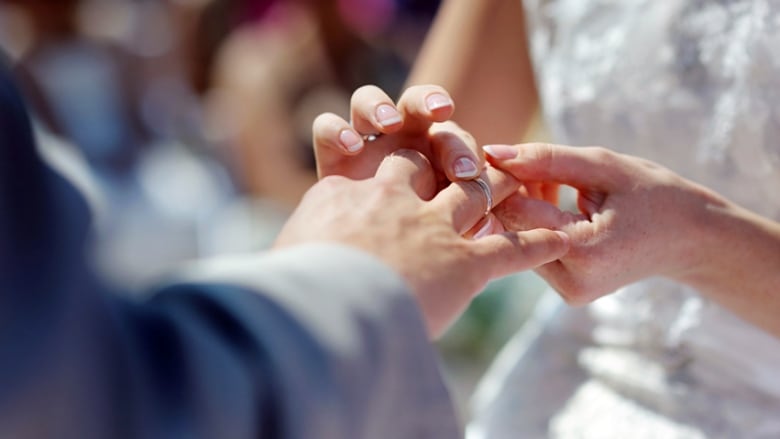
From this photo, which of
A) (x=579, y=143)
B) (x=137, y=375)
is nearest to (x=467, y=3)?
(x=579, y=143)

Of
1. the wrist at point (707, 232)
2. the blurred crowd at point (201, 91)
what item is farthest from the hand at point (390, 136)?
the blurred crowd at point (201, 91)

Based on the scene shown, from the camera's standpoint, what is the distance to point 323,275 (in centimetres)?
55

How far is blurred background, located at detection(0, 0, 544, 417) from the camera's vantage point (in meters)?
2.70

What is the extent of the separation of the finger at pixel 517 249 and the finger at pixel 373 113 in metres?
0.19

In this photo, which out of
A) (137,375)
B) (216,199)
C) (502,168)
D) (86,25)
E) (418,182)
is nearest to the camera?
(137,375)

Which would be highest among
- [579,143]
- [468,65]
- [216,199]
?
[468,65]

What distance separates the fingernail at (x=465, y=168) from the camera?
2.78 ft

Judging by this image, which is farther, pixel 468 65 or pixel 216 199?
pixel 216 199

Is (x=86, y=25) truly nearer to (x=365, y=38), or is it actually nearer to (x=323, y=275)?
(x=365, y=38)

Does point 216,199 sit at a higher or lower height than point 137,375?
lower

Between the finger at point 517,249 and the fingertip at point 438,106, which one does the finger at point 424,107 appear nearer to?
the fingertip at point 438,106

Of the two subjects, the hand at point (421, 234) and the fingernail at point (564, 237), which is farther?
the fingernail at point (564, 237)

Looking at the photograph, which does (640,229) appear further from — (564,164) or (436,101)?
(436,101)

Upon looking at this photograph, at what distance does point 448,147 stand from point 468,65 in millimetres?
389
